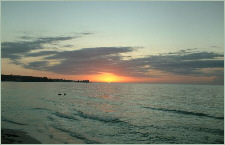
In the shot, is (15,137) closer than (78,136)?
Yes

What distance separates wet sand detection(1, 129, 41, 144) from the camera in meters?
15.6

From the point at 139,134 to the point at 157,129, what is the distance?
3.29 meters

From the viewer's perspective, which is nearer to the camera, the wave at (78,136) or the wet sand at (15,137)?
the wet sand at (15,137)

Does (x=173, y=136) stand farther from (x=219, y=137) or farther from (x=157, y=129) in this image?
(x=219, y=137)

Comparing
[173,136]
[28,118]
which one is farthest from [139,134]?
[28,118]

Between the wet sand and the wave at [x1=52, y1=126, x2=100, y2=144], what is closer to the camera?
the wet sand

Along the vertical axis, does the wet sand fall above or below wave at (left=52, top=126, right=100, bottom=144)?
above

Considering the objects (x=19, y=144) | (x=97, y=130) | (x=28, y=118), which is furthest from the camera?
(x=28, y=118)

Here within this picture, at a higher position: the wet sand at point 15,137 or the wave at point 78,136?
the wet sand at point 15,137

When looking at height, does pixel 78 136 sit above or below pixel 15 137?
below

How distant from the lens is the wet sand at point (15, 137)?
51.1 feet

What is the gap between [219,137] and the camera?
18984mm

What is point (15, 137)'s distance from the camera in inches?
659

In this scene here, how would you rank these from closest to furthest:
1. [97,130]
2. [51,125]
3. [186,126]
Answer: [97,130] → [51,125] → [186,126]
